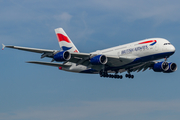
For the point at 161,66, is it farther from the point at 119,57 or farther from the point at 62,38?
the point at 62,38

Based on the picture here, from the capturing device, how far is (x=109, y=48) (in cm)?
5144

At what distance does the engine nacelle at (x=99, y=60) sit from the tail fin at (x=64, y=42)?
35.5ft

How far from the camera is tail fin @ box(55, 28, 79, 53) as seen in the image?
190 ft

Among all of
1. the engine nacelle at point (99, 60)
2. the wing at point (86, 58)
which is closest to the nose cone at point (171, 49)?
the wing at point (86, 58)

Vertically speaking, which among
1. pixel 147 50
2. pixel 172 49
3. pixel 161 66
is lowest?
pixel 161 66

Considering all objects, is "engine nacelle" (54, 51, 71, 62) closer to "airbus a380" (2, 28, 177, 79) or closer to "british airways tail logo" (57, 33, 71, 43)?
"airbus a380" (2, 28, 177, 79)

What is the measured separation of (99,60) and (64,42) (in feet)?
48.1

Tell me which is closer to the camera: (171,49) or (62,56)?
(62,56)

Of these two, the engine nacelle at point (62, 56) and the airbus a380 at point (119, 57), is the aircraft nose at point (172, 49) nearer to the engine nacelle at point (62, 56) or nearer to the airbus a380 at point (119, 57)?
the airbus a380 at point (119, 57)

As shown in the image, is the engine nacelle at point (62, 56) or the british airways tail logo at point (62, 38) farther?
the british airways tail logo at point (62, 38)

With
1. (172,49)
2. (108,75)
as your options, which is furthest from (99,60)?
(172,49)

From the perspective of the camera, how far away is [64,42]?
194 ft

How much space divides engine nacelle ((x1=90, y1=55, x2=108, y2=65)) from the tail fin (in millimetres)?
10830

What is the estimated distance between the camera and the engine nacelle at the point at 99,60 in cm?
4644
